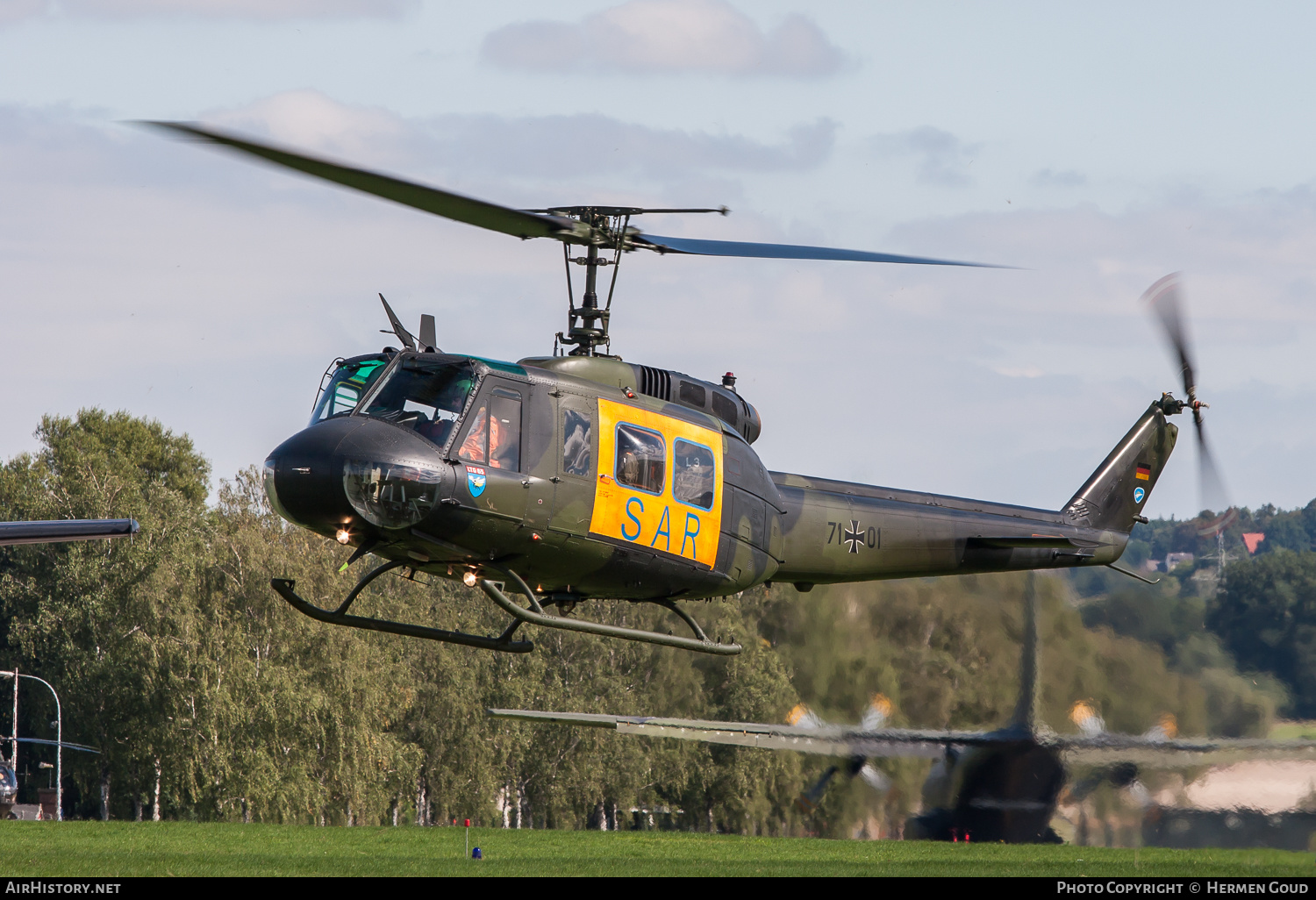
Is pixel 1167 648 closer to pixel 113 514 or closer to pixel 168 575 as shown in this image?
pixel 168 575

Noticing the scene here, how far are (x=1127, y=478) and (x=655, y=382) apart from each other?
7.79 m

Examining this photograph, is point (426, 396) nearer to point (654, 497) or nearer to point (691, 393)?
point (654, 497)

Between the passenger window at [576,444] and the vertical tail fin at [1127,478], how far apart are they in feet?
25.0

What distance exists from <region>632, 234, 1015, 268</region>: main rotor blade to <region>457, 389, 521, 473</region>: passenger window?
7.48ft

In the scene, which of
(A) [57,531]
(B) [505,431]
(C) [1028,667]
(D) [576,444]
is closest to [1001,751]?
(C) [1028,667]

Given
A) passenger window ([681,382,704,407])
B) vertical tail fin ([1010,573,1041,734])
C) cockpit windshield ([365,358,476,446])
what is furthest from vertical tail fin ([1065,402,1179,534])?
cockpit windshield ([365,358,476,446])

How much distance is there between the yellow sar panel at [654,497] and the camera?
1379cm

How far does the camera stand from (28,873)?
19.5 meters

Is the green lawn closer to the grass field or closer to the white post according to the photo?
the grass field

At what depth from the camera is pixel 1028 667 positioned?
2302cm

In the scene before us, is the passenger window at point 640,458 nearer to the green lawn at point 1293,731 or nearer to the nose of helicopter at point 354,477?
the nose of helicopter at point 354,477

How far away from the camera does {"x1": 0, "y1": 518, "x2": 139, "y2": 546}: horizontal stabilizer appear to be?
67.8 ft

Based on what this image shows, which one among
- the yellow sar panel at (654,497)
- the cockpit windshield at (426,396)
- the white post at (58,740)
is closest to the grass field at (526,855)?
the yellow sar panel at (654,497)

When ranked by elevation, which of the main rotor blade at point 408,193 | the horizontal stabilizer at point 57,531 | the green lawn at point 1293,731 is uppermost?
the main rotor blade at point 408,193
